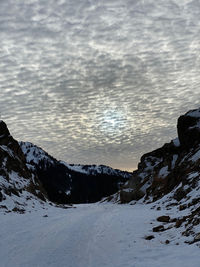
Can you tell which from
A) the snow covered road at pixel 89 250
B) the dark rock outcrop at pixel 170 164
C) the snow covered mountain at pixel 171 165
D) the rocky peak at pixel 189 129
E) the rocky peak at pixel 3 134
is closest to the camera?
the snow covered road at pixel 89 250

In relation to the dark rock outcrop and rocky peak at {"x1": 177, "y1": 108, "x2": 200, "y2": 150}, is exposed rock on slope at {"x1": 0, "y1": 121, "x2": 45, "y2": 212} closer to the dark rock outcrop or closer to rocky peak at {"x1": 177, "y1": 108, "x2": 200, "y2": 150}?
the dark rock outcrop

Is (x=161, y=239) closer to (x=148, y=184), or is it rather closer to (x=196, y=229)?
(x=196, y=229)

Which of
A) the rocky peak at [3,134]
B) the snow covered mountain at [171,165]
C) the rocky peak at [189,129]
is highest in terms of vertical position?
the rocky peak at [3,134]

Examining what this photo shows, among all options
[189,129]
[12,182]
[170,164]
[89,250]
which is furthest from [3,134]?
[89,250]

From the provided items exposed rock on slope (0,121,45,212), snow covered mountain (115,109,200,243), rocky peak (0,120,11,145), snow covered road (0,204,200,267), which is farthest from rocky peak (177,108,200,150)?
snow covered road (0,204,200,267)

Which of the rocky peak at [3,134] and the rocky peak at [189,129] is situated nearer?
the rocky peak at [189,129]

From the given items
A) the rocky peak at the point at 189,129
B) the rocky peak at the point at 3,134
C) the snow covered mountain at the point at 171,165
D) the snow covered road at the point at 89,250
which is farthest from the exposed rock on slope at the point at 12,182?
the rocky peak at the point at 189,129

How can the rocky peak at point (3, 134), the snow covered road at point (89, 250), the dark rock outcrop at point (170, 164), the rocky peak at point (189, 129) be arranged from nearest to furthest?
the snow covered road at point (89, 250) < the dark rock outcrop at point (170, 164) < the rocky peak at point (189, 129) < the rocky peak at point (3, 134)

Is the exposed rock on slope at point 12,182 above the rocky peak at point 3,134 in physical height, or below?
below

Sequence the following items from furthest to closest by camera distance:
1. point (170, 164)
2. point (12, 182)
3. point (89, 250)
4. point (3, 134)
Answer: point (3, 134)
point (170, 164)
point (12, 182)
point (89, 250)

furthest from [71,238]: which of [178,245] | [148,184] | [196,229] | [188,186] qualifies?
[148,184]

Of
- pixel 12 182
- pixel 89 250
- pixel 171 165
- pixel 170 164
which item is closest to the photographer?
pixel 89 250

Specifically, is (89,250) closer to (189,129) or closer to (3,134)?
(189,129)

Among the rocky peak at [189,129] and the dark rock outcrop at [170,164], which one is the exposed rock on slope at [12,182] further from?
the rocky peak at [189,129]
